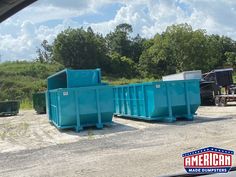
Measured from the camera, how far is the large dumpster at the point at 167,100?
1568 cm

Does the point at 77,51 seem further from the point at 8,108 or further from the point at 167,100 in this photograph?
the point at 167,100

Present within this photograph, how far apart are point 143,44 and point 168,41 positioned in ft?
54.2

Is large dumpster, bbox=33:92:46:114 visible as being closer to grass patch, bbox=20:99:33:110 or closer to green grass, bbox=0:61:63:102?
grass patch, bbox=20:99:33:110

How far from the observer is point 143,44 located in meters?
84.1

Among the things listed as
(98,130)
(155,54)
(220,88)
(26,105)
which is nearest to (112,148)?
(98,130)

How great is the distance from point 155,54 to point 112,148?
6197 cm

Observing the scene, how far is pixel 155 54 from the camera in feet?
235

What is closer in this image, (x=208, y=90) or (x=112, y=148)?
(x=112, y=148)

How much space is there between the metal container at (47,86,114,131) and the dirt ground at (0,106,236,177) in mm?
378

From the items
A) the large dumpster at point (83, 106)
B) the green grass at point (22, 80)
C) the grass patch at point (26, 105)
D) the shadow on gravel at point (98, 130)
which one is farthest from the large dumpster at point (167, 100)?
the green grass at point (22, 80)

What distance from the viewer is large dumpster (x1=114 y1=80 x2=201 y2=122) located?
15680 mm

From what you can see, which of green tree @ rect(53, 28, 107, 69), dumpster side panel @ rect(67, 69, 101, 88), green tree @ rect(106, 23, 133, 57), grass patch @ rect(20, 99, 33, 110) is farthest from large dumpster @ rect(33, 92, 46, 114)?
green tree @ rect(106, 23, 133, 57)

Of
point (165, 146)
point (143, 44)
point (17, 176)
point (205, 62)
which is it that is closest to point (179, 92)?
point (165, 146)

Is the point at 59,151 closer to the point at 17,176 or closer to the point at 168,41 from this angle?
the point at 17,176
